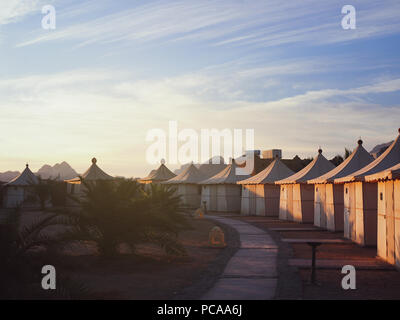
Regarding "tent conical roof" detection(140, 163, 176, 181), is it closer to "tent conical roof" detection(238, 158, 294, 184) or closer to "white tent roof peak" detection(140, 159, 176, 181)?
"white tent roof peak" detection(140, 159, 176, 181)

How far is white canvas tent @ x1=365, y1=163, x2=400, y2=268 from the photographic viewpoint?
12.3 meters

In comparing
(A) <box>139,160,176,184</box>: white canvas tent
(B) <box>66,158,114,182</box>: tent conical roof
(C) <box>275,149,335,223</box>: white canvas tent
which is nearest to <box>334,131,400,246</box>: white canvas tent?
(C) <box>275,149,335,223</box>: white canvas tent

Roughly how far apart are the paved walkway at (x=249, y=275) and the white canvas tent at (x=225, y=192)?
73.0ft

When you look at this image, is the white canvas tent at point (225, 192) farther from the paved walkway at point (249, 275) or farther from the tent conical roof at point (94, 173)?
the paved walkway at point (249, 275)

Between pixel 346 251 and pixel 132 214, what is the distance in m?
7.80

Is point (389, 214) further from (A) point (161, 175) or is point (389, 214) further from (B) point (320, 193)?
(A) point (161, 175)

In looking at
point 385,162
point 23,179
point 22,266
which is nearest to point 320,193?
point 385,162

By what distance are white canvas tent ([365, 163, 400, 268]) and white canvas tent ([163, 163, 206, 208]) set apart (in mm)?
30081

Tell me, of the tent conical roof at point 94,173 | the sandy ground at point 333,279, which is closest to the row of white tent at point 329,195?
the sandy ground at point 333,279

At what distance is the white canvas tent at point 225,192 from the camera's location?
131ft
